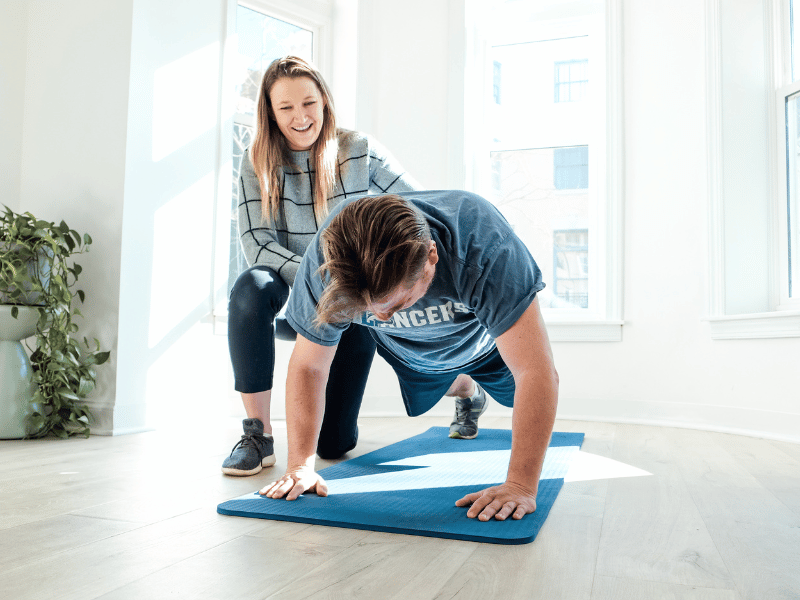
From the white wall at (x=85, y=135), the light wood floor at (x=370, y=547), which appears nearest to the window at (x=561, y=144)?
the light wood floor at (x=370, y=547)

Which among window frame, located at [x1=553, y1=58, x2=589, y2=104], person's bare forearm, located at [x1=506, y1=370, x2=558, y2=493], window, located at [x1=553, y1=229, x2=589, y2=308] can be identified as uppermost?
window frame, located at [x1=553, y1=58, x2=589, y2=104]

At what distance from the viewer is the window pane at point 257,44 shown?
11.1 feet

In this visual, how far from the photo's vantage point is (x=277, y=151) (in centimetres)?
197

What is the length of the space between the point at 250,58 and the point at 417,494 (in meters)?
2.66

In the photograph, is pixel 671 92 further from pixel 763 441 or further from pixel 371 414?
pixel 371 414

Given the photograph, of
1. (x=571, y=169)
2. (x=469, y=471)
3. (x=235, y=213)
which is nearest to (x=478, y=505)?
(x=469, y=471)

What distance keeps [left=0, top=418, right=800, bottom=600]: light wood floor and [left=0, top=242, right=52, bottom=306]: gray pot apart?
810 mm

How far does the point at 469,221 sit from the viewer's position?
129 centimetres

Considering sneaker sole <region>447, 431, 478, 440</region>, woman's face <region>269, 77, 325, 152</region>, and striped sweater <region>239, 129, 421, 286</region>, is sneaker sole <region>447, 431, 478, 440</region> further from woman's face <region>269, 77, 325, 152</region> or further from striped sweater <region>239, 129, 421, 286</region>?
woman's face <region>269, 77, 325, 152</region>

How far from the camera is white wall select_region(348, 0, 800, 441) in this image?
301cm

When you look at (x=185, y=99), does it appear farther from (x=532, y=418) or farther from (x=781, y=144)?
(x=781, y=144)

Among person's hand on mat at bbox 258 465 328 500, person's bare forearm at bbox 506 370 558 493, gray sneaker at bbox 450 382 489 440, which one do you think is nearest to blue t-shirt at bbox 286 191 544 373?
person's bare forearm at bbox 506 370 558 493

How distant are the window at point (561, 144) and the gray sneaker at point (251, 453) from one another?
1911 mm

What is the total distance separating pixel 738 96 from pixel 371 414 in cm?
221
